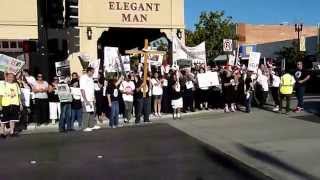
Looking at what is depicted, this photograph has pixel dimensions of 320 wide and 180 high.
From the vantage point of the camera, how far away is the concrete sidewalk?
35.8 feet

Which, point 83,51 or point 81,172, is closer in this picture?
point 81,172

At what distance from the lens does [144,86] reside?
2012 centimetres

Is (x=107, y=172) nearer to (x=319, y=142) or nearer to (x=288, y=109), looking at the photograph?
(x=319, y=142)

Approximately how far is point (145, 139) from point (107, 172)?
4380mm

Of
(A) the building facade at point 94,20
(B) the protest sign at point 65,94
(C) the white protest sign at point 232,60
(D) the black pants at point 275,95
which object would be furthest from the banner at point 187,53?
(B) the protest sign at point 65,94

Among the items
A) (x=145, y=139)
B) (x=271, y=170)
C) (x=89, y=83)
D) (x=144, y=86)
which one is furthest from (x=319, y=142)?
(x=144, y=86)

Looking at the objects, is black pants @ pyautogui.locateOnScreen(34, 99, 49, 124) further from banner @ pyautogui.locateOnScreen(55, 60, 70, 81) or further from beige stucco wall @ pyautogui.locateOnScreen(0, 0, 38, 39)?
beige stucco wall @ pyautogui.locateOnScreen(0, 0, 38, 39)

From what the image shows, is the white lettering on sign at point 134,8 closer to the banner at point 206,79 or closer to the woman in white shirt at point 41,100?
the banner at point 206,79

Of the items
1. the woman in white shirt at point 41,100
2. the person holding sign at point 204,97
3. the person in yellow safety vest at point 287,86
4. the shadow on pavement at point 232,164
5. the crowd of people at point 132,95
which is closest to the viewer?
the shadow on pavement at point 232,164

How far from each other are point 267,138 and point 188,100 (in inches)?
316

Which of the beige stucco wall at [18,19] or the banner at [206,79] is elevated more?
the beige stucco wall at [18,19]

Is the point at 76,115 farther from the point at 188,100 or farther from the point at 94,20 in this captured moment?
the point at 94,20

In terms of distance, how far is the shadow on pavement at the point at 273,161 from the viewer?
33.3ft

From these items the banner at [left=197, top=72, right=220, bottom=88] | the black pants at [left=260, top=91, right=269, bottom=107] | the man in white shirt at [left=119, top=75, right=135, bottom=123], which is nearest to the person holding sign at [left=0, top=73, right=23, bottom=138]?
the man in white shirt at [left=119, top=75, right=135, bottom=123]
